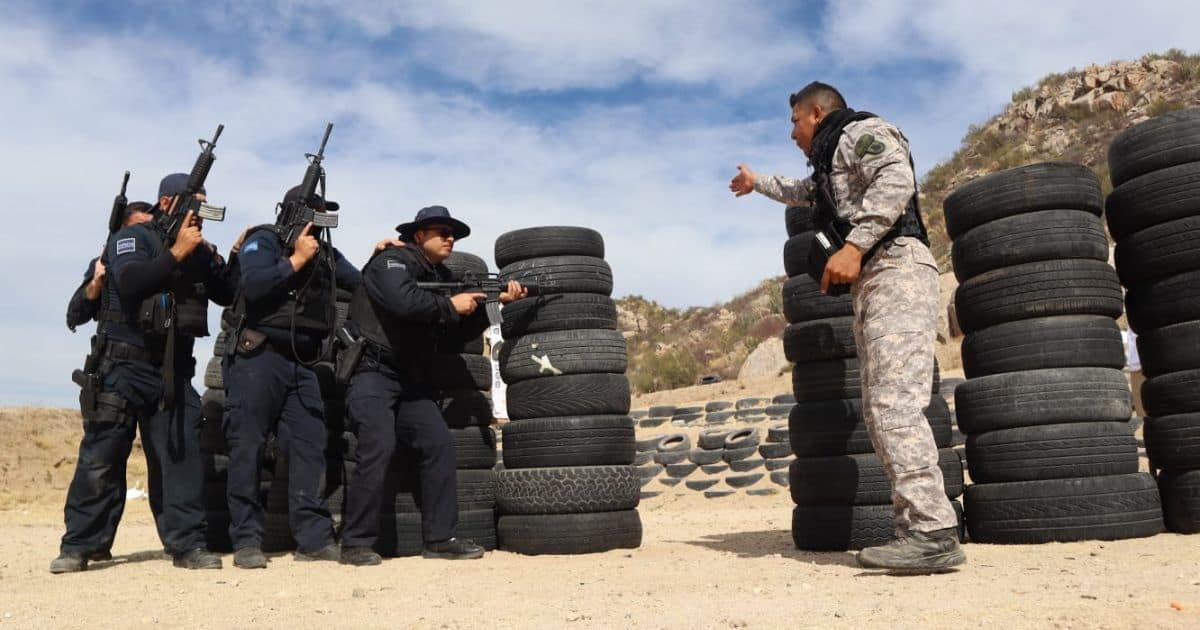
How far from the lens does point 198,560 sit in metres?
5.46

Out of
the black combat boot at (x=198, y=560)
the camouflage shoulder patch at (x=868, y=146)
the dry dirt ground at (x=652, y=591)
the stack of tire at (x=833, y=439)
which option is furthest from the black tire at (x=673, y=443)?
the camouflage shoulder patch at (x=868, y=146)

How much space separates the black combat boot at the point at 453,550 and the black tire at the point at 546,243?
1833mm

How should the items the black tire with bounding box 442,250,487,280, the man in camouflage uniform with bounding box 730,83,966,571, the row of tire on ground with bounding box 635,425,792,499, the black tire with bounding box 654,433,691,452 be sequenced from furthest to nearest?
the black tire with bounding box 654,433,691,452
the row of tire on ground with bounding box 635,425,792,499
the black tire with bounding box 442,250,487,280
the man in camouflage uniform with bounding box 730,83,966,571

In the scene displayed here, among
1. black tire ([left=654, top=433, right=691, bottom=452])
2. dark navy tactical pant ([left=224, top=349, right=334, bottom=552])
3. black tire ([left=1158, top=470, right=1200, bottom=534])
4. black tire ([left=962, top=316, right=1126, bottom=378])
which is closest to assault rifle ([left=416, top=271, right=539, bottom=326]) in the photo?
dark navy tactical pant ([left=224, top=349, right=334, bottom=552])

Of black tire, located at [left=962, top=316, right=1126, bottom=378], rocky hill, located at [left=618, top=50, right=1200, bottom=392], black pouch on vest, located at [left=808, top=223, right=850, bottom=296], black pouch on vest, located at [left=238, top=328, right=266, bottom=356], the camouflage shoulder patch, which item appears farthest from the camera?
rocky hill, located at [left=618, top=50, right=1200, bottom=392]

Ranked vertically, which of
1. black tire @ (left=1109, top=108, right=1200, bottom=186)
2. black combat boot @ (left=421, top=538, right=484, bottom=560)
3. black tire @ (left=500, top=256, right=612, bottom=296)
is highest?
black tire @ (left=1109, top=108, right=1200, bottom=186)

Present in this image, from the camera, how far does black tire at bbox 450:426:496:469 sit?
20.5 ft

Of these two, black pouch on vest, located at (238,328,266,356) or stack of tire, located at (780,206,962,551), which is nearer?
stack of tire, located at (780,206,962,551)

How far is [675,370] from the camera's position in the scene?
87.7 feet

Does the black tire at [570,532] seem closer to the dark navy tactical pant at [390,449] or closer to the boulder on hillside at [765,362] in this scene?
the dark navy tactical pant at [390,449]

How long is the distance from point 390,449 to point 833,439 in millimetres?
2601

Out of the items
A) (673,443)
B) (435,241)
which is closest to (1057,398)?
(435,241)

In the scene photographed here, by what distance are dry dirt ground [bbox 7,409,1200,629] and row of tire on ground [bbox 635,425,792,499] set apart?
228 inches

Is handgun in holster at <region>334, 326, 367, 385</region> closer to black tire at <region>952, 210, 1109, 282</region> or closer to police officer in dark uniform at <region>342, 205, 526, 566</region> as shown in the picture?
police officer in dark uniform at <region>342, 205, 526, 566</region>
